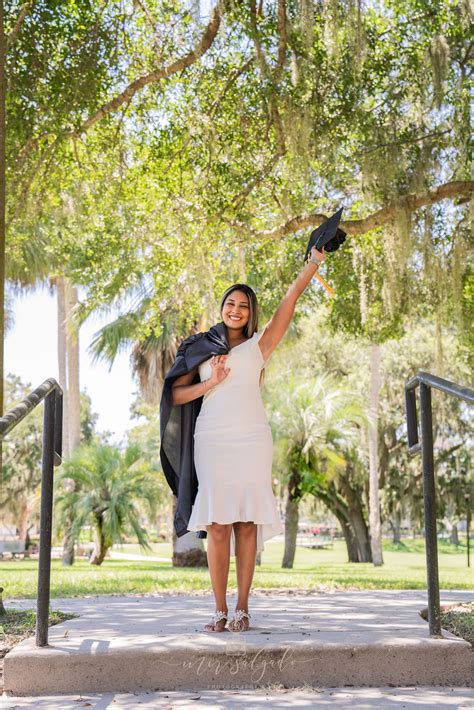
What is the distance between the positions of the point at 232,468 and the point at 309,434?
1406 centimetres

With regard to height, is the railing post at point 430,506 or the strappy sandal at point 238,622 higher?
the railing post at point 430,506

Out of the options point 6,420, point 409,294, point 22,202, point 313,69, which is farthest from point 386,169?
point 6,420

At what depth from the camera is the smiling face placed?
3721 millimetres

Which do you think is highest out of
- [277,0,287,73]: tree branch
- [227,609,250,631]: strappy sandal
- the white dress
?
[277,0,287,73]: tree branch

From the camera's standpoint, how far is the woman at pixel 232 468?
11.3 feet

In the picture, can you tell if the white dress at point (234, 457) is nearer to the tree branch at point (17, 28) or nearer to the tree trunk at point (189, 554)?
the tree branch at point (17, 28)

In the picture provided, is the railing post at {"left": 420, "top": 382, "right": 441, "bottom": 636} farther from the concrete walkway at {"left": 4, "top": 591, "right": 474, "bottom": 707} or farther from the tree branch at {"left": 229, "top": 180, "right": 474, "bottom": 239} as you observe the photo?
the tree branch at {"left": 229, "top": 180, "right": 474, "bottom": 239}

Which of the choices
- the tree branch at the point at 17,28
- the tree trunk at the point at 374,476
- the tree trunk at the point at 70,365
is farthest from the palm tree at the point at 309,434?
the tree branch at the point at 17,28

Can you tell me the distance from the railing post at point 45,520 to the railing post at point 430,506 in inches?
59.7

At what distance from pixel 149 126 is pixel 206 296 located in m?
1.85

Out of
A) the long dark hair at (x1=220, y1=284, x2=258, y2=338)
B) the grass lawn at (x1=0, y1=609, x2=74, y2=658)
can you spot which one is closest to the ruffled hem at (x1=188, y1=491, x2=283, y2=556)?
the long dark hair at (x1=220, y1=284, x2=258, y2=338)

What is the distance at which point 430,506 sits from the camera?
10.8ft

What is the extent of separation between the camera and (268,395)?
20.5 meters

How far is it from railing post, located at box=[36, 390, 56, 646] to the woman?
62 cm
